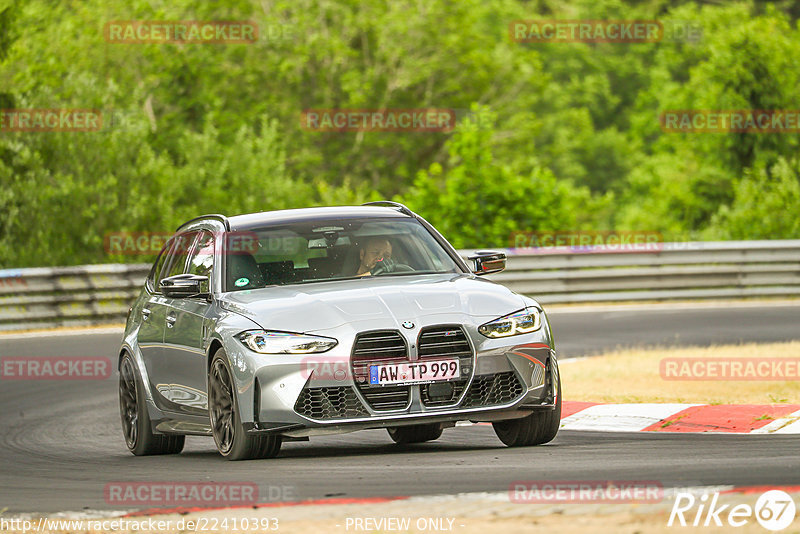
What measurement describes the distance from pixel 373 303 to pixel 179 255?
2751 mm

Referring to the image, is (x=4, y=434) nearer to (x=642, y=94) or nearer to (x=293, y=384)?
(x=293, y=384)

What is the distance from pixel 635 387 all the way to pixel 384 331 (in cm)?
489

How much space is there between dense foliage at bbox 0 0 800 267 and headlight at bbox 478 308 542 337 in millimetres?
18829

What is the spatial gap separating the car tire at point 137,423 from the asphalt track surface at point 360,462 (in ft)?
0.53

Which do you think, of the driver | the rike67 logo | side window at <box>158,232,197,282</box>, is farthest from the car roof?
the rike67 logo

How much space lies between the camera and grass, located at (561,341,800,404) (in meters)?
12.0

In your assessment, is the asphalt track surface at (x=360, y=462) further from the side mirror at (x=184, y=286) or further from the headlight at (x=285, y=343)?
the side mirror at (x=184, y=286)

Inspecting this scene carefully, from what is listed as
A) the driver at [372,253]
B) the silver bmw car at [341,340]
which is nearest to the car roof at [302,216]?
the silver bmw car at [341,340]

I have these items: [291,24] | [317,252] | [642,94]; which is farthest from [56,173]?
[642,94]

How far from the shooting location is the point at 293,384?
853 cm

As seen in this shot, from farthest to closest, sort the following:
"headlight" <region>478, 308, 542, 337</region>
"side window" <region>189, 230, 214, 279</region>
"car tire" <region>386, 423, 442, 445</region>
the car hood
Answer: "car tire" <region>386, 423, 442, 445</region>, "side window" <region>189, 230, 214, 279</region>, "headlight" <region>478, 308, 542, 337</region>, the car hood

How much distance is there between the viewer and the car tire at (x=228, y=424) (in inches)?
347

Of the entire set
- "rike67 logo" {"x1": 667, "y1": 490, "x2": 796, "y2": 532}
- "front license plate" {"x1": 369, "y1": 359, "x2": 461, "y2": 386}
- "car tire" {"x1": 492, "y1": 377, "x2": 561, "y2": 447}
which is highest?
"rike67 logo" {"x1": 667, "y1": 490, "x2": 796, "y2": 532}

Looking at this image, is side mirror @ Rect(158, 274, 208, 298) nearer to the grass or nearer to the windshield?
the windshield
